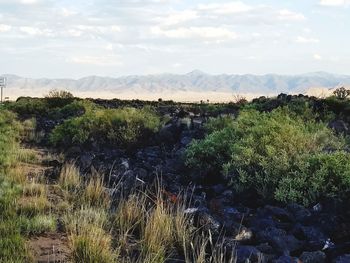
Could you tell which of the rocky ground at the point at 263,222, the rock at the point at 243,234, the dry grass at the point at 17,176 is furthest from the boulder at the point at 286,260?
the dry grass at the point at 17,176

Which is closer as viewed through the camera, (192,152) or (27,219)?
(27,219)

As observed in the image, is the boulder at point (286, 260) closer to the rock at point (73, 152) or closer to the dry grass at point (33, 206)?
the dry grass at point (33, 206)

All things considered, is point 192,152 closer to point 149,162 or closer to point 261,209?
point 149,162

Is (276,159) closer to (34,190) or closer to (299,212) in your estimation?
(299,212)

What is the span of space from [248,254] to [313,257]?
0.70 metres

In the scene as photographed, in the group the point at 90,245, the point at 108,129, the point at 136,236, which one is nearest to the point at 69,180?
the point at 136,236

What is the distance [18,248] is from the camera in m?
6.59

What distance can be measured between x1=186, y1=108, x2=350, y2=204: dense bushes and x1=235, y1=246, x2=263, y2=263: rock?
2.19 m

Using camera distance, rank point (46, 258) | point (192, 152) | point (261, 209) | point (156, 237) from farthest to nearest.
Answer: point (192, 152)
point (261, 209)
point (156, 237)
point (46, 258)

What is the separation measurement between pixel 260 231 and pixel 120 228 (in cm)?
183

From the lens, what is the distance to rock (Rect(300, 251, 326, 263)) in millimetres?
6363

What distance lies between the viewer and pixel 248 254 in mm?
6461

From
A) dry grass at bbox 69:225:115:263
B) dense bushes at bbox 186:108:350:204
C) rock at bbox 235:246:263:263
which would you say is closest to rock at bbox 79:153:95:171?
dense bushes at bbox 186:108:350:204

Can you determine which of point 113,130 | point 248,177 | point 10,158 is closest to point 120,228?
point 248,177
